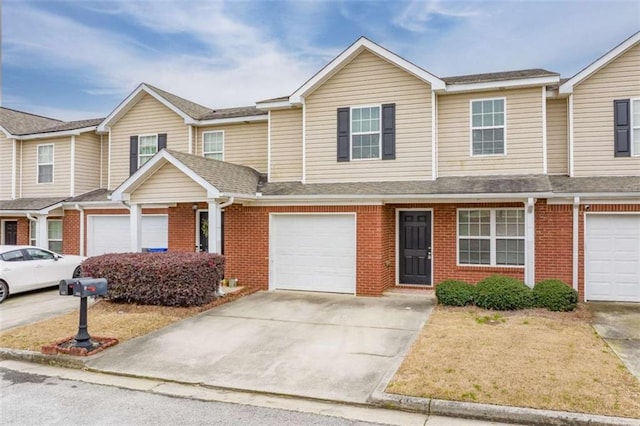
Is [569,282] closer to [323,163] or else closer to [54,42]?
[323,163]

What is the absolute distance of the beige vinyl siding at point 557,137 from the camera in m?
13.2

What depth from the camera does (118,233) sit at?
17.2 metres

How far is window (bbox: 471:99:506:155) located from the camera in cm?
1284

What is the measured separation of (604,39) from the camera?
1570cm

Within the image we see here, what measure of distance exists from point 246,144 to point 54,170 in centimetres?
854

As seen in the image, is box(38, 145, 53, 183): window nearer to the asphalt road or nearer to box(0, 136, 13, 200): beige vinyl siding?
box(0, 136, 13, 200): beige vinyl siding

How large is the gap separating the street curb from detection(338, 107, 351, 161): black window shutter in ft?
29.7

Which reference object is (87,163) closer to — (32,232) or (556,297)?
(32,232)

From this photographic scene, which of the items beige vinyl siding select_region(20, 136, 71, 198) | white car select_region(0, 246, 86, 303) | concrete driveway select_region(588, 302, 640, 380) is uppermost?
beige vinyl siding select_region(20, 136, 71, 198)

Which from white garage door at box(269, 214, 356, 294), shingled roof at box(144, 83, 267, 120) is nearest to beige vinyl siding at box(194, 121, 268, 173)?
shingled roof at box(144, 83, 267, 120)

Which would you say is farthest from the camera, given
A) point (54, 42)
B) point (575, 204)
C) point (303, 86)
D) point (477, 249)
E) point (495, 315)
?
point (54, 42)

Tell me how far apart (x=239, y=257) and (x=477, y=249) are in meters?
7.15

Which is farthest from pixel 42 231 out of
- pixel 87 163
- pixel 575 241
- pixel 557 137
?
pixel 557 137

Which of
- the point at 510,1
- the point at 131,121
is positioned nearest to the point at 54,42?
the point at 131,121
